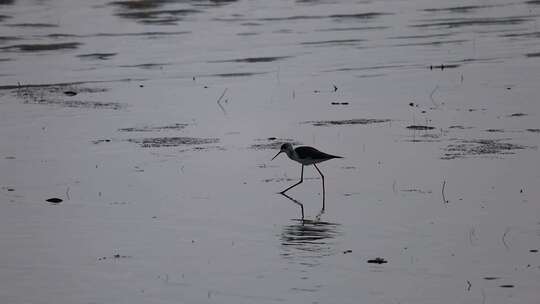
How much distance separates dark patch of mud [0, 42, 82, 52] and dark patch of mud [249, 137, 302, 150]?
1389 cm

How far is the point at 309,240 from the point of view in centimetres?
1251

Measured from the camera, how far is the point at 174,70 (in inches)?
1028

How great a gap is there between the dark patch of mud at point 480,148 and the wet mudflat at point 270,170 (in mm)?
50

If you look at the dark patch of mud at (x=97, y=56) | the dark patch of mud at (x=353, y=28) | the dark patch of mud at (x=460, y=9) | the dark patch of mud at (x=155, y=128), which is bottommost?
the dark patch of mud at (x=155, y=128)

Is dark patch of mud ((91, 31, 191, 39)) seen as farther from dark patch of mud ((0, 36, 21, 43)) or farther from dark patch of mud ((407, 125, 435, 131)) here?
dark patch of mud ((407, 125, 435, 131))

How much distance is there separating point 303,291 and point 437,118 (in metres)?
9.00

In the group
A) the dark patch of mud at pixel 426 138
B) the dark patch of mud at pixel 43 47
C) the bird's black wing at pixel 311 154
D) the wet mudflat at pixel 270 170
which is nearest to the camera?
the wet mudflat at pixel 270 170

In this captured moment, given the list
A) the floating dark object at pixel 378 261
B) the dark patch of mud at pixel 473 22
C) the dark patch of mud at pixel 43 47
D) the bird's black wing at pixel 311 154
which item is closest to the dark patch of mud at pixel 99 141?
the bird's black wing at pixel 311 154

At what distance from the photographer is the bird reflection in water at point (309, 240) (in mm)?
11836

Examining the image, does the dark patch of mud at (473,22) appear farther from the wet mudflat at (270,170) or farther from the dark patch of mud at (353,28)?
the wet mudflat at (270,170)

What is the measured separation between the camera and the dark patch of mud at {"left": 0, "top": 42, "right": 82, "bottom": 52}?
30641 millimetres

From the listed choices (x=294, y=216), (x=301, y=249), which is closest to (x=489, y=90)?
(x=294, y=216)

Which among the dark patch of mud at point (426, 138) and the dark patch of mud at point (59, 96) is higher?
the dark patch of mud at point (59, 96)

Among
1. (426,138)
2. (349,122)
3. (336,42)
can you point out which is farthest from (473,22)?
(426,138)
